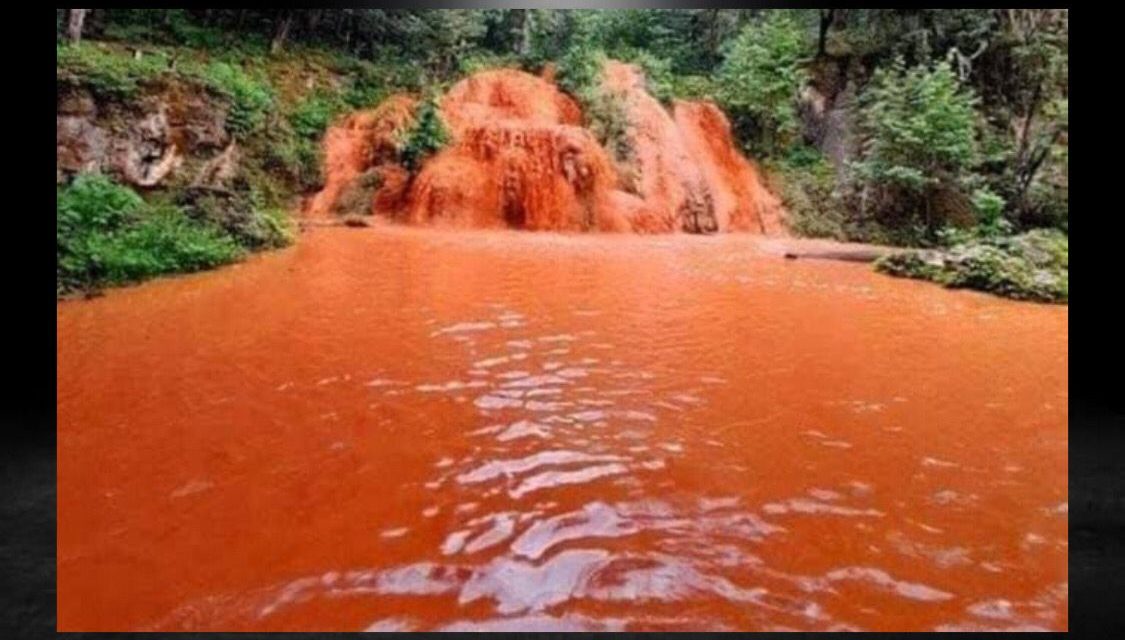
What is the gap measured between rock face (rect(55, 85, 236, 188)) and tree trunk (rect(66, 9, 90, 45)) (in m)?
0.27

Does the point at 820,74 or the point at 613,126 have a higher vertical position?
the point at 820,74

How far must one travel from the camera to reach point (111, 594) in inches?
83.1

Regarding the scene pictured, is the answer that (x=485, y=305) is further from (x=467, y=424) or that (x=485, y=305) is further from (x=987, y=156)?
(x=987, y=156)

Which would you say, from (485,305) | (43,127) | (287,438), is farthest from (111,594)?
(485,305)

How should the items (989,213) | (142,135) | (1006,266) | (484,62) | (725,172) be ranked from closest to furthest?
(142,135)
(1006,266)
(989,213)
(484,62)
(725,172)

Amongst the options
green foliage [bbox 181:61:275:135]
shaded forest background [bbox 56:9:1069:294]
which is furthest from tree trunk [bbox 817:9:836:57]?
green foliage [bbox 181:61:275:135]

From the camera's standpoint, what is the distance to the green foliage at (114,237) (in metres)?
3.88

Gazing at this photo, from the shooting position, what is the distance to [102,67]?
4477 mm

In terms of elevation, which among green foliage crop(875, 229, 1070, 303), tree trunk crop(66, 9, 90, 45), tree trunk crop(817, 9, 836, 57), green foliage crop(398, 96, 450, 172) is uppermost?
tree trunk crop(817, 9, 836, 57)

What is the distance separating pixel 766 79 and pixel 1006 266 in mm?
2259

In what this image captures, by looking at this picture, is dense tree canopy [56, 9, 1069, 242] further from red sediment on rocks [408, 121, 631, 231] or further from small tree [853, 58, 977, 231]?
red sediment on rocks [408, 121, 631, 231]

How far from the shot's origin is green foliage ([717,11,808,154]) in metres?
6.25

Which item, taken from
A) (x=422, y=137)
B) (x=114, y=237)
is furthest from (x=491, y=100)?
(x=114, y=237)

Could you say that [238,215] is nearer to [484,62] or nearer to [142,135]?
[142,135]
